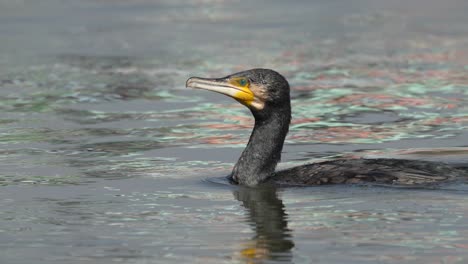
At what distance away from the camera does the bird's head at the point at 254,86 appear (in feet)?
39.8

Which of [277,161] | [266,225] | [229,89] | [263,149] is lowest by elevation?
[266,225]

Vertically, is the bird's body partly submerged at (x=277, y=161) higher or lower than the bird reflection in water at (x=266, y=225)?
higher

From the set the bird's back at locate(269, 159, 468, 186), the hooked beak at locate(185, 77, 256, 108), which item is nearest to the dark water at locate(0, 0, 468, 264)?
the bird's back at locate(269, 159, 468, 186)

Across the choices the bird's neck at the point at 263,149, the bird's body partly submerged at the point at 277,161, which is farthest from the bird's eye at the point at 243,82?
the bird's neck at the point at 263,149

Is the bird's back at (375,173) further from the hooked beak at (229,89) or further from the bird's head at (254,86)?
the hooked beak at (229,89)

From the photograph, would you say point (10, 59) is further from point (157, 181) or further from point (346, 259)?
point (346, 259)

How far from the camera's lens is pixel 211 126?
52.4ft

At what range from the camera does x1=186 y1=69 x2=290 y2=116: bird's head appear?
1212 centimetres

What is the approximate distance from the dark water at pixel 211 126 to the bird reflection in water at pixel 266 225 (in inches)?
0.9

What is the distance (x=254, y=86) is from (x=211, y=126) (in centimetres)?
387

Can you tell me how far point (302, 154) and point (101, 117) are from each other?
3896mm

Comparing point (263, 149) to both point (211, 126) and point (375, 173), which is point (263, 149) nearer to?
point (375, 173)

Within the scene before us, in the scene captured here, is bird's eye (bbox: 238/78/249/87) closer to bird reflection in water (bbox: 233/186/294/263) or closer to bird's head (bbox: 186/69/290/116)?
bird's head (bbox: 186/69/290/116)

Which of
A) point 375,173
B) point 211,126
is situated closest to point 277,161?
point 375,173
